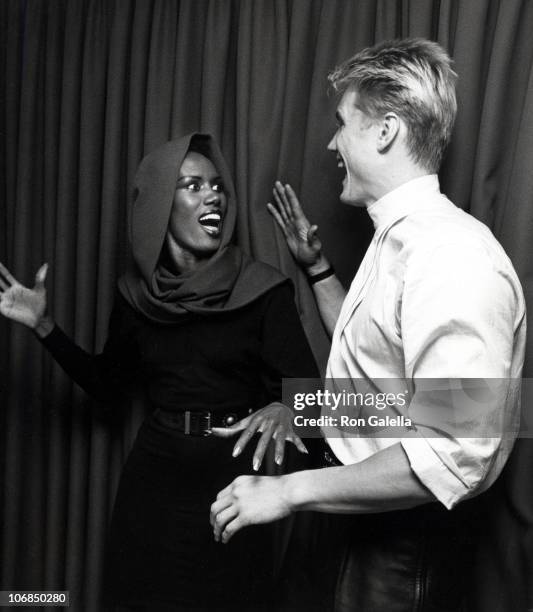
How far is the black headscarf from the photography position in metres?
1.39

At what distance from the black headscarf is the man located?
1.05 ft

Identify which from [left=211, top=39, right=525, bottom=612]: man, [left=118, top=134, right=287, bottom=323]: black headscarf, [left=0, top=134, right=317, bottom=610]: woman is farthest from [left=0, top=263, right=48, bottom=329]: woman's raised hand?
[left=211, top=39, right=525, bottom=612]: man

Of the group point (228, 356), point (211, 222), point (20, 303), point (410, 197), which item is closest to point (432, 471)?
point (410, 197)

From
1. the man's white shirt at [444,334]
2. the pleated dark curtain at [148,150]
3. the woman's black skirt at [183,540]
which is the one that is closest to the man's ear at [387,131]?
the man's white shirt at [444,334]

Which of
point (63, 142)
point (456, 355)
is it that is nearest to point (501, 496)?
point (456, 355)

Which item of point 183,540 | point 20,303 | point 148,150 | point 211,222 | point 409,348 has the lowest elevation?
point 183,540

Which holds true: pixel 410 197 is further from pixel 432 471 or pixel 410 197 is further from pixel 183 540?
pixel 183 540

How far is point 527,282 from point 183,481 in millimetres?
778

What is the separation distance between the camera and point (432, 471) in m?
0.83

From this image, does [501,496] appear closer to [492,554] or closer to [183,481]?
[492,554]

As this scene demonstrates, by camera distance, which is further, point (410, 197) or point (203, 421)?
point (203, 421)

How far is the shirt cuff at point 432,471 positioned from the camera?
32.6 inches

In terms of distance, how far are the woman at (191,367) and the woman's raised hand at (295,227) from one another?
101mm

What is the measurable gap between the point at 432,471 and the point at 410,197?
444 millimetres
